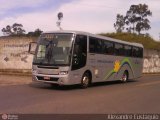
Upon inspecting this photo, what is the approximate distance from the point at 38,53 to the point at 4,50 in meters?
14.7

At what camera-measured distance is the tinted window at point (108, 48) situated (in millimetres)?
23784

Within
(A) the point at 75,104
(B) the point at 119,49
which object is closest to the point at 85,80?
(B) the point at 119,49

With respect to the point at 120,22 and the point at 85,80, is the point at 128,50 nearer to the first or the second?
the point at 85,80

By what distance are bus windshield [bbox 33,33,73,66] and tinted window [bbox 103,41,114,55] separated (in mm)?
4052

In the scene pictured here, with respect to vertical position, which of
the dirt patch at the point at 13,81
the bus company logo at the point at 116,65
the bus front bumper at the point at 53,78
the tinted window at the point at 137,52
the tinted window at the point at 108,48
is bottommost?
the dirt patch at the point at 13,81

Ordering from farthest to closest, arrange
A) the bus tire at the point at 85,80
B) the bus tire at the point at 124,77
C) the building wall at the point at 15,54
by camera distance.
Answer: the building wall at the point at 15,54
the bus tire at the point at 124,77
the bus tire at the point at 85,80

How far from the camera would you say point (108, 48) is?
2438 cm

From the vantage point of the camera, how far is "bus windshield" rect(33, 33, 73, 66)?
1981cm

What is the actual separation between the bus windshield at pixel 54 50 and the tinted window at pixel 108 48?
4.05m

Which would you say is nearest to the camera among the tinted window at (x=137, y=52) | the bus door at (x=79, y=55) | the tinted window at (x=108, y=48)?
the bus door at (x=79, y=55)

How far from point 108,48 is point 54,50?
17.1 feet

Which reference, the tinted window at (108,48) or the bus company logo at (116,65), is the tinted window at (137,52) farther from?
the tinted window at (108,48)

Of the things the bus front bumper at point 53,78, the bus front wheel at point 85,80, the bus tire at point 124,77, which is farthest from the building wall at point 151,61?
the bus front bumper at point 53,78

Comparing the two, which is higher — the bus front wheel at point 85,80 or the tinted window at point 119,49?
the tinted window at point 119,49
